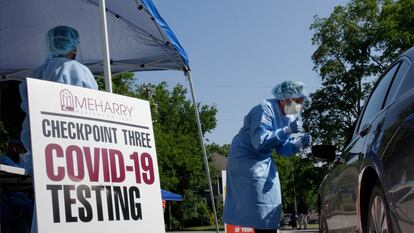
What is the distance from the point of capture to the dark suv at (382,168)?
2621 millimetres

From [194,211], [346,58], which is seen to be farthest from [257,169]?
[194,211]

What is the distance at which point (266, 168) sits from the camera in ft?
16.8

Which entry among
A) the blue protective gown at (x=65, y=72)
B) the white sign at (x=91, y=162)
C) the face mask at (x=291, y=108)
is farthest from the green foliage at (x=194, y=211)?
the white sign at (x=91, y=162)

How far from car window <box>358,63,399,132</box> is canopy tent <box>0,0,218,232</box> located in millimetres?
2969

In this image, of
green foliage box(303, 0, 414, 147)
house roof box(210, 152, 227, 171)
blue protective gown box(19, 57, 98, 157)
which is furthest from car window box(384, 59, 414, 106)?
house roof box(210, 152, 227, 171)

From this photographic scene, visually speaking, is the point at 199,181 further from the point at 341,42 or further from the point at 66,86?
the point at 66,86

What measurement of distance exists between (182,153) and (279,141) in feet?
170

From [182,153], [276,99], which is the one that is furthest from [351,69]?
[276,99]

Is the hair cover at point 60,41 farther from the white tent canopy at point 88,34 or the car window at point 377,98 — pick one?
the white tent canopy at point 88,34

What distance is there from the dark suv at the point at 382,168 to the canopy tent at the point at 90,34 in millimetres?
3228

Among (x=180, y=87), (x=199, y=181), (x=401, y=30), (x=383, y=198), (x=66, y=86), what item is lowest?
(x=383, y=198)

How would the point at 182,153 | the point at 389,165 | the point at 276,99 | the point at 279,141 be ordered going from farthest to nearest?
the point at 182,153 → the point at 276,99 → the point at 279,141 → the point at 389,165

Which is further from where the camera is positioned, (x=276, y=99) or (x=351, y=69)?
(x=351, y=69)

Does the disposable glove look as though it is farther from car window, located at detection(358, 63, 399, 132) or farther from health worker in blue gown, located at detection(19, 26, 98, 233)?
health worker in blue gown, located at detection(19, 26, 98, 233)
